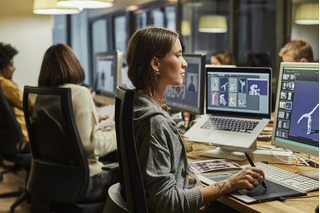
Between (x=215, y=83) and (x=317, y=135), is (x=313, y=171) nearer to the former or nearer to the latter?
(x=317, y=135)

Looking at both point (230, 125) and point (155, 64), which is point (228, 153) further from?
point (155, 64)

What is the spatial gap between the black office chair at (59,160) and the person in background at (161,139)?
0.76m

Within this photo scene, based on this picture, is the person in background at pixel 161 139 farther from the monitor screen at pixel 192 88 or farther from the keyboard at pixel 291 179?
the monitor screen at pixel 192 88

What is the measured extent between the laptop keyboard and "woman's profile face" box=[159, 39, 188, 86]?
730mm

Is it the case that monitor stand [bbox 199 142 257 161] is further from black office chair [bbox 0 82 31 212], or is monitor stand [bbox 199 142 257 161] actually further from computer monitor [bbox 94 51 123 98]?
black office chair [bbox 0 82 31 212]

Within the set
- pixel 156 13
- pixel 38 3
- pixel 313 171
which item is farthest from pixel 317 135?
pixel 156 13

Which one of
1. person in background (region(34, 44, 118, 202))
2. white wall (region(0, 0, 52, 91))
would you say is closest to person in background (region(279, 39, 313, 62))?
person in background (region(34, 44, 118, 202))

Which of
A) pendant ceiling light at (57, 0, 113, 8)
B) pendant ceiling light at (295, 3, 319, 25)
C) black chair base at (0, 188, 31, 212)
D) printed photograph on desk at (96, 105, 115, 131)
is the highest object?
pendant ceiling light at (295, 3, 319, 25)

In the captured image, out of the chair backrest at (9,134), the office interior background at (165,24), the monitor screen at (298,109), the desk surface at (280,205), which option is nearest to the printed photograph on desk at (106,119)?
the chair backrest at (9,134)

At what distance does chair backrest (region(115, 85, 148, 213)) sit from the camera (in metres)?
1.38

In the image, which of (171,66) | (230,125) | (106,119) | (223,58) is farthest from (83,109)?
(223,58)

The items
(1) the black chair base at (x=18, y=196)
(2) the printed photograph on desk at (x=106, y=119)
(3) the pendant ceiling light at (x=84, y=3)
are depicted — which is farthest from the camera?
(1) the black chair base at (x=18, y=196)

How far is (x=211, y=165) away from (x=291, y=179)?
0.37m

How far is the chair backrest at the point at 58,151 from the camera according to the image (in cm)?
226
